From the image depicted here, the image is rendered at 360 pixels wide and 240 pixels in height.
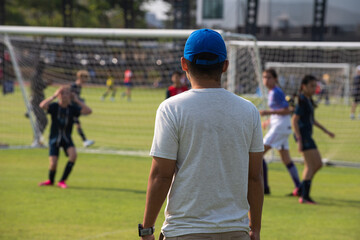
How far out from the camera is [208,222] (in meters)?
2.78

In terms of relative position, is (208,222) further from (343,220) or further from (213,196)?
(343,220)

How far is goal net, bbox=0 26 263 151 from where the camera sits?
Answer: 1219 centimetres

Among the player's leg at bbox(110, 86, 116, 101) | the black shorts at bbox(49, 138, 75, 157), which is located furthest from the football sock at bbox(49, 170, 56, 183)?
the player's leg at bbox(110, 86, 116, 101)

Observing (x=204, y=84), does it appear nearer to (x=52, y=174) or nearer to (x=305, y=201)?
(x=305, y=201)

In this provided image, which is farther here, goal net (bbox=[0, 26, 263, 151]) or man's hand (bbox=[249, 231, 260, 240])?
goal net (bbox=[0, 26, 263, 151])

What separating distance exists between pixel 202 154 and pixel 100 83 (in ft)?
71.9

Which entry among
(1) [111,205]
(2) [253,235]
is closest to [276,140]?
(1) [111,205]

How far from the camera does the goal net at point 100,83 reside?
1219 cm

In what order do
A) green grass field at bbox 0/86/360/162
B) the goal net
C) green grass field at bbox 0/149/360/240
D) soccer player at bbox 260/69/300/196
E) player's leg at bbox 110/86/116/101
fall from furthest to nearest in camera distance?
player's leg at bbox 110/86/116/101 → green grass field at bbox 0/86/360/162 → the goal net → soccer player at bbox 260/69/300/196 → green grass field at bbox 0/149/360/240

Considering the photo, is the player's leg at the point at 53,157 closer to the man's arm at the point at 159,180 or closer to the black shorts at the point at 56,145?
the black shorts at the point at 56,145

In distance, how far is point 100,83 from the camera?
2433 centimetres

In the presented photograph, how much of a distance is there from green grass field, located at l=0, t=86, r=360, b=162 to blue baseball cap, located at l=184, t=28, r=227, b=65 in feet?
36.9

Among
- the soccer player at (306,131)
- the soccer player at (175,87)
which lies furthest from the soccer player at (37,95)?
the soccer player at (306,131)

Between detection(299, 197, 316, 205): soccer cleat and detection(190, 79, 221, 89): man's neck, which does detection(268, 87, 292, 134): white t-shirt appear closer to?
detection(299, 197, 316, 205): soccer cleat
